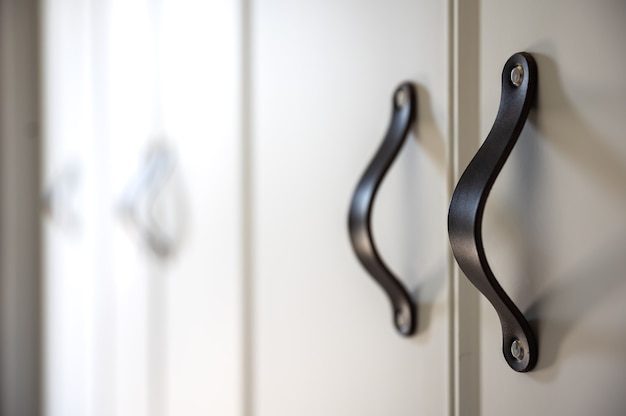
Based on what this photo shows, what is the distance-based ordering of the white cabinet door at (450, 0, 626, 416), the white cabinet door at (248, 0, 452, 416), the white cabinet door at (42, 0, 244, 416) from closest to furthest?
the white cabinet door at (450, 0, 626, 416)
the white cabinet door at (248, 0, 452, 416)
the white cabinet door at (42, 0, 244, 416)

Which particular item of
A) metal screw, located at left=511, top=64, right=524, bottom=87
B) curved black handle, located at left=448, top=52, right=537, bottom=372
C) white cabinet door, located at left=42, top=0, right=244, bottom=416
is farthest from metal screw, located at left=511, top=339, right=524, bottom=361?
white cabinet door, located at left=42, top=0, right=244, bottom=416

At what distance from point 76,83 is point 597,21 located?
1142 mm

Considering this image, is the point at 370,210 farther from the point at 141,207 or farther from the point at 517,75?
the point at 141,207

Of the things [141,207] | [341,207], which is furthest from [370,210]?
[141,207]

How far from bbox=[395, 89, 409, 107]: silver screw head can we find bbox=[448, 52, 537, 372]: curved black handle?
101 millimetres

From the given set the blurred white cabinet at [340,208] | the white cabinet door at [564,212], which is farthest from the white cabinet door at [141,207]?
the white cabinet door at [564,212]

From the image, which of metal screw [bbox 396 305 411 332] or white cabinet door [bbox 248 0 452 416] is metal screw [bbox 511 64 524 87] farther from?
metal screw [bbox 396 305 411 332]

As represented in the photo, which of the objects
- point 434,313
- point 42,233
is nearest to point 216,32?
point 434,313

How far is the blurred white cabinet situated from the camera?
0.98 feet

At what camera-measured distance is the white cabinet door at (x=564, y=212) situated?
281mm

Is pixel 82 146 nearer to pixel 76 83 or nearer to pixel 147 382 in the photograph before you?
pixel 76 83

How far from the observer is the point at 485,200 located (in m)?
0.31

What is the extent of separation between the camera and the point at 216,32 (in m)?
0.70

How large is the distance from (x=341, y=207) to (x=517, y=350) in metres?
0.22
